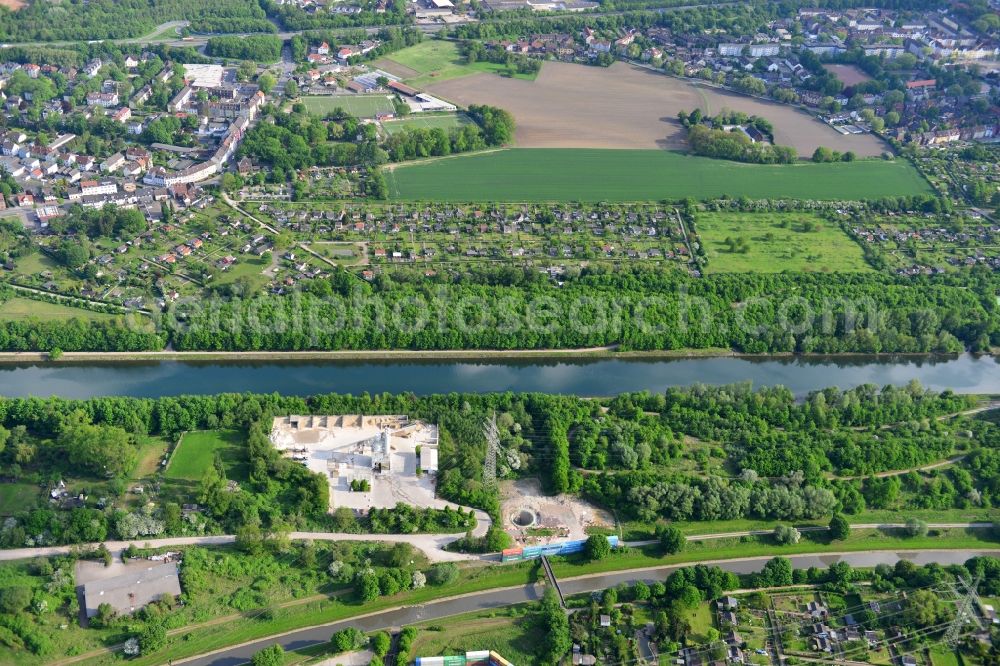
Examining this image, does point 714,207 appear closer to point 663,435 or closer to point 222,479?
point 663,435

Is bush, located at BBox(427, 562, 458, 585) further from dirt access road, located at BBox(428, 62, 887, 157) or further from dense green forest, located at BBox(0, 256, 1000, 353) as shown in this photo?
dirt access road, located at BBox(428, 62, 887, 157)

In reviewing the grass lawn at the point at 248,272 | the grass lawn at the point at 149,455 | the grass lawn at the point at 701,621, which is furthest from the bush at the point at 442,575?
the grass lawn at the point at 248,272

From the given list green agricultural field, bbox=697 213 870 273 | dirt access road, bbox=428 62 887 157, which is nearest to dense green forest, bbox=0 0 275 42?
dirt access road, bbox=428 62 887 157

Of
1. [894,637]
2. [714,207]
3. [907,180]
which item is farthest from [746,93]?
[894,637]

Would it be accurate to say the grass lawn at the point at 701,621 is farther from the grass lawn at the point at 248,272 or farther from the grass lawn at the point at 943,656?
the grass lawn at the point at 248,272

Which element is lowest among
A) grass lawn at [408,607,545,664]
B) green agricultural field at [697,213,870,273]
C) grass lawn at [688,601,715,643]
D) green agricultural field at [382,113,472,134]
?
grass lawn at [408,607,545,664]

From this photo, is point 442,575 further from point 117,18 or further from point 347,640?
point 117,18

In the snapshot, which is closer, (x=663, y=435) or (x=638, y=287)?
(x=663, y=435)
